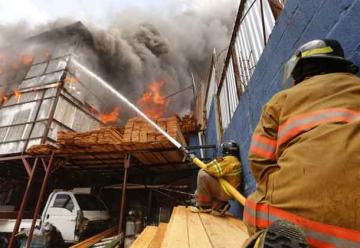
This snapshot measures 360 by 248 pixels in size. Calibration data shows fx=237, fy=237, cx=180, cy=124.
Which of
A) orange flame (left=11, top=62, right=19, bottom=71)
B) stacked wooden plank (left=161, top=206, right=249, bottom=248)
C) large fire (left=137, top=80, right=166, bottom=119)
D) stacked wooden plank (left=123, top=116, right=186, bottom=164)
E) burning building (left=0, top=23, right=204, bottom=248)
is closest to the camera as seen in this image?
stacked wooden plank (left=161, top=206, right=249, bottom=248)

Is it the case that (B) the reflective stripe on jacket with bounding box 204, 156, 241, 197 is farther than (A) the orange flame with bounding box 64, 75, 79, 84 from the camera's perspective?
No

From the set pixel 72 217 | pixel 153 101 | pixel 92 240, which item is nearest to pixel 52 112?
pixel 153 101

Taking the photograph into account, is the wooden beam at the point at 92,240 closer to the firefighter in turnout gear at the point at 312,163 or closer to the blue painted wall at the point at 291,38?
the blue painted wall at the point at 291,38

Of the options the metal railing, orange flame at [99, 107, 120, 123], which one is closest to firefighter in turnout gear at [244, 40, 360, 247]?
the metal railing

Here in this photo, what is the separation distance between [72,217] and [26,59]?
15937mm

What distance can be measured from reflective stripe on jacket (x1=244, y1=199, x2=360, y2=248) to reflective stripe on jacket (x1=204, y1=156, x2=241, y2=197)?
2857 mm

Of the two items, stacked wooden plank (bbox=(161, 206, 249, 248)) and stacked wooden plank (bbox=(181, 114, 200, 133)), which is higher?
stacked wooden plank (bbox=(181, 114, 200, 133))

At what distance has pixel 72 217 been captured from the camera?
861 centimetres

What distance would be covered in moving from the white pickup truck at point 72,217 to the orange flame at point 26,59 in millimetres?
13442

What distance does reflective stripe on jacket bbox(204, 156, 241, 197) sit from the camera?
13.6 ft

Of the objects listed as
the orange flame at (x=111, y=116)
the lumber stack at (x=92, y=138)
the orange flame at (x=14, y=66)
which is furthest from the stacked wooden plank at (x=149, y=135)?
the orange flame at (x=14, y=66)

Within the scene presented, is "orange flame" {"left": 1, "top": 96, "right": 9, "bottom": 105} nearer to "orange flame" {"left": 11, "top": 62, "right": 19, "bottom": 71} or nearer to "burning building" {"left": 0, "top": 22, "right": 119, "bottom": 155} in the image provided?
"burning building" {"left": 0, "top": 22, "right": 119, "bottom": 155}

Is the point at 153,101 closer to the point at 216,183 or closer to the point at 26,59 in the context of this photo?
the point at 26,59

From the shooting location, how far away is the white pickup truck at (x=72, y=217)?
8438 millimetres
